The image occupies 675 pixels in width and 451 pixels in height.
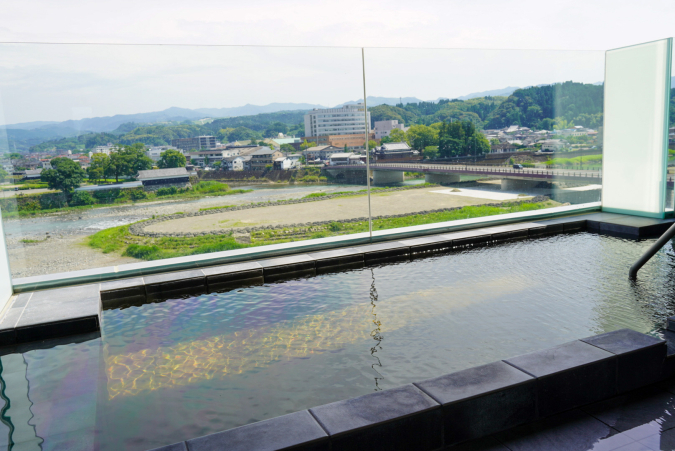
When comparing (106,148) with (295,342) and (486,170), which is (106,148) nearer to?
(295,342)

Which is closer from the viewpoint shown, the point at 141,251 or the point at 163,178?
the point at 141,251

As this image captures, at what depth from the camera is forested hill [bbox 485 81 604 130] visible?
753 centimetres

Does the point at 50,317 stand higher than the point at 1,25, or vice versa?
the point at 1,25

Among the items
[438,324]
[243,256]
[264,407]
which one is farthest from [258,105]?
[264,407]

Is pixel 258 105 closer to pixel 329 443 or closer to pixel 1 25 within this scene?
pixel 1 25

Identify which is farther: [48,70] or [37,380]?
[48,70]

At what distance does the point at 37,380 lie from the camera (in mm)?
3117

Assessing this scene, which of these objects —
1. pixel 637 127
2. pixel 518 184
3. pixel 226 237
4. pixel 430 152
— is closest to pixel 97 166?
A: pixel 226 237

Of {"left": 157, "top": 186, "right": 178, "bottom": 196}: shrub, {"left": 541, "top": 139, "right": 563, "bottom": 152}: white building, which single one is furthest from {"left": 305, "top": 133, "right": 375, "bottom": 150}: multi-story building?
{"left": 541, "top": 139, "right": 563, "bottom": 152}: white building

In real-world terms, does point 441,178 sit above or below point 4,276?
above

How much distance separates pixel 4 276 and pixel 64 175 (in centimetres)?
128

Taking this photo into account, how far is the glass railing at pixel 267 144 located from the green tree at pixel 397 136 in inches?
0.9

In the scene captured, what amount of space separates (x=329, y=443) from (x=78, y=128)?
15.5 feet

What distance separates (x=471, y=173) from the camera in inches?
293
